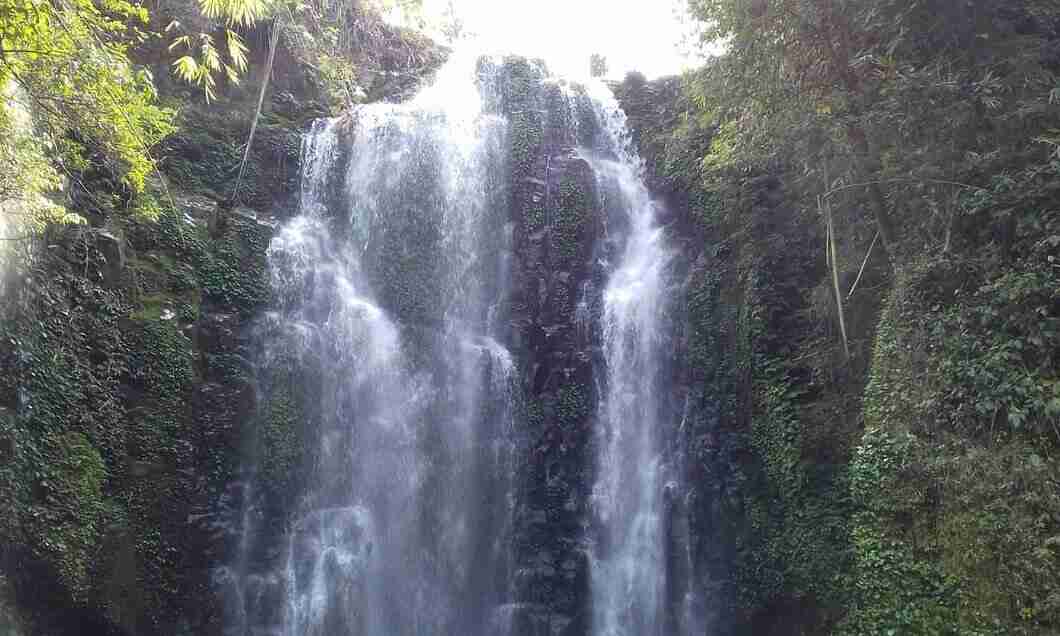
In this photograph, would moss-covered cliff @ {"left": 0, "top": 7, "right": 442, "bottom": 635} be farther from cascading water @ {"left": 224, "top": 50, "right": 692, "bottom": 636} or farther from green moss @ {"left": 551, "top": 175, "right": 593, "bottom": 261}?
green moss @ {"left": 551, "top": 175, "right": 593, "bottom": 261}

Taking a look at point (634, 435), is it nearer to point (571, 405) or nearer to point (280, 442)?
point (571, 405)

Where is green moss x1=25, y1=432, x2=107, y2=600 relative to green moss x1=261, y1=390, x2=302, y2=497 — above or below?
below

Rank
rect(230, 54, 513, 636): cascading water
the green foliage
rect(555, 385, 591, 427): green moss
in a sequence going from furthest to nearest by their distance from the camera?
rect(555, 385, 591, 427): green moss → rect(230, 54, 513, 636): cascading water → the green foliage

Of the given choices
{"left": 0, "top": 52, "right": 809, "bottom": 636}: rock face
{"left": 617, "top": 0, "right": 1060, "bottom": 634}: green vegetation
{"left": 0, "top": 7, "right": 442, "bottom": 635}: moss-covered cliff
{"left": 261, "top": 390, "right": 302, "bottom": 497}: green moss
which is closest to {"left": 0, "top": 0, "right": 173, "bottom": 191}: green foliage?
{"left": 0, "top": 7, "right": 442, "bottom": 635}: moss-covered cliff

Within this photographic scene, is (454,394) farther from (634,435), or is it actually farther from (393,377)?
(634,435)

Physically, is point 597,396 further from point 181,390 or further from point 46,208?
point 46,208

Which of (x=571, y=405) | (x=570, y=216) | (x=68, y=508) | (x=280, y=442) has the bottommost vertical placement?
(x=68, y=508)

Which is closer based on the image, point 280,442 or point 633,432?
point 280,442

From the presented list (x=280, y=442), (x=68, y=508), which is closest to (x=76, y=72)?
(x=68, y=508)

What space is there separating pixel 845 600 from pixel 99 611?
9.55m

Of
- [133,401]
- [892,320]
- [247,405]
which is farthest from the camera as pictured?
[247,405]

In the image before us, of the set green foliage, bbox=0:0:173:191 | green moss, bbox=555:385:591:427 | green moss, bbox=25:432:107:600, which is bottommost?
green moss, bbox=25:432:107:600

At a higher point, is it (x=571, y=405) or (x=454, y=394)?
(x=454, y=394)

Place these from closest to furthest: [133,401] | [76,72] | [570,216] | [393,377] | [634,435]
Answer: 1. [76,72]
2. [133,401]
3. [634,435]
4. [393,377]
5. [570,216]
